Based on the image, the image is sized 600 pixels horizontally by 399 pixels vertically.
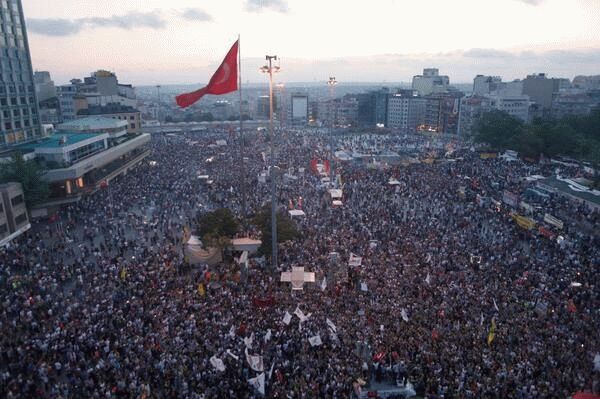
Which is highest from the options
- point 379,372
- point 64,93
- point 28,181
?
point 64,93

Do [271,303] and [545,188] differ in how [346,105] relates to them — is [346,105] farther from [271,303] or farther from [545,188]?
[271,303]

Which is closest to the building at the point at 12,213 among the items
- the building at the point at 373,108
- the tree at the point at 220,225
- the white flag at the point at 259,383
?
the tree at the point at 220,225

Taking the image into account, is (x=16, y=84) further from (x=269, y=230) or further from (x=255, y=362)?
(x=255, y=362)

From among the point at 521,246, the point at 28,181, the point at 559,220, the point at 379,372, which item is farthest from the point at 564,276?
the point at 28,181

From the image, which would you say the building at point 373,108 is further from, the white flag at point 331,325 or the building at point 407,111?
the white flag at point 331,325

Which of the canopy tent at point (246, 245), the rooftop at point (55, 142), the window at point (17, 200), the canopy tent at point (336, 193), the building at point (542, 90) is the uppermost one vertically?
the building at point (542, 90)

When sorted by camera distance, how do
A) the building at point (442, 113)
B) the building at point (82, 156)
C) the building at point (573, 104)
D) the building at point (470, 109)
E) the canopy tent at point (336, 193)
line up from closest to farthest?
the building at point (82, 156) → the canopy tent at point (336, 193) → the building at point (470, 109) → the building at point (573, 104) → the building at point (442, 113)

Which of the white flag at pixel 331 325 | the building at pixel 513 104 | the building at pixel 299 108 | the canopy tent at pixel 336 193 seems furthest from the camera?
the building at pixel 299 108

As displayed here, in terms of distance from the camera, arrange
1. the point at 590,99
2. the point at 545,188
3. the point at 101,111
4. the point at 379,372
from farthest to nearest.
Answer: the point at 590,99 → the point at 101,111 → the point at 545,188 → the point at 379,372
